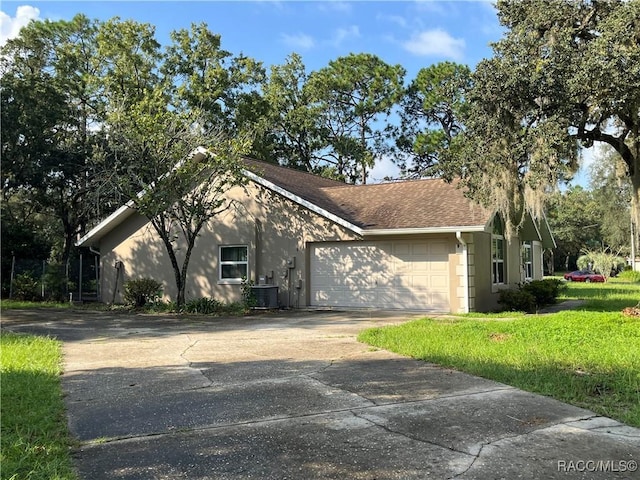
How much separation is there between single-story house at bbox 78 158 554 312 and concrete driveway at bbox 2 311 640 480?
6.75 metres

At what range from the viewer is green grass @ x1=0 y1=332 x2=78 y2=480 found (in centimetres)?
376

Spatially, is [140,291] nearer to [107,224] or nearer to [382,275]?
[107,224]

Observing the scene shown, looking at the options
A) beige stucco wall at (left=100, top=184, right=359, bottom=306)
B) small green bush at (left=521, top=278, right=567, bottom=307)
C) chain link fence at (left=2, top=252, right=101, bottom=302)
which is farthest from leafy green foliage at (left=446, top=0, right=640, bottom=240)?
chain link fence at (left=2, top=252, right=101, bottom=302)

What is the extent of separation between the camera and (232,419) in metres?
4.93

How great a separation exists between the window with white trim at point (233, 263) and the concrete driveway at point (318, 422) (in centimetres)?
871

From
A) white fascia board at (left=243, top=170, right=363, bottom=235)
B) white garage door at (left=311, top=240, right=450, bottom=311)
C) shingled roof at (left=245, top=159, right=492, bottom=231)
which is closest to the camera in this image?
shingled roof at (left=245, top=159, right=492, bottom=231)

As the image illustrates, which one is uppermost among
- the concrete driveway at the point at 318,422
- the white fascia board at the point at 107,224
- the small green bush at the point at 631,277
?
the white fascia board at the point at 107,224

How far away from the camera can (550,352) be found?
25.2ft

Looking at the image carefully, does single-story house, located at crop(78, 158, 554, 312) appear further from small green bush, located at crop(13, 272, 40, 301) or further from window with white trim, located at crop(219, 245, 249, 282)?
small green bush, located at crop(13, 272, 40, 301)

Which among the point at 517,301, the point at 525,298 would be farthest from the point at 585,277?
the point at 517,301

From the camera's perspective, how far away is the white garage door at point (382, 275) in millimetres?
14766

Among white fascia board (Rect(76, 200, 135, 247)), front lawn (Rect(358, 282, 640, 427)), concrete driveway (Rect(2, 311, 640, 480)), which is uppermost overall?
white fascia board (Rect(76, 200, 135, 247))

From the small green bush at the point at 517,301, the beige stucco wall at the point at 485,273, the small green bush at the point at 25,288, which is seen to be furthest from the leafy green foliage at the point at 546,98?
the small green bush at the point at 25,288

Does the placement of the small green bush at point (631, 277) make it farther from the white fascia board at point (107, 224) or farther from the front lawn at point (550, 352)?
the white fascia board at point (107, 224)
